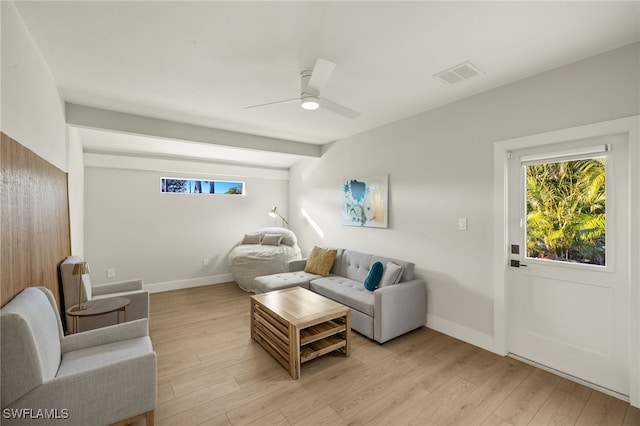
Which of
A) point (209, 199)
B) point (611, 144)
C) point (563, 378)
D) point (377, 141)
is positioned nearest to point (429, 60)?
point (611, 144)

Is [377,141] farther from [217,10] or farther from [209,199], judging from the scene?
[209,199]

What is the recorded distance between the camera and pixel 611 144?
7.08 ft

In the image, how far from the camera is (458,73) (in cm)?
243

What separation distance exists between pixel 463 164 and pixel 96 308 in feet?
12.3

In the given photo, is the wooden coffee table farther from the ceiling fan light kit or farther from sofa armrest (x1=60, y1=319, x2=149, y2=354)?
the ceiling fan light kit

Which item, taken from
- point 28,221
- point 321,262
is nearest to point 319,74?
point 28,221

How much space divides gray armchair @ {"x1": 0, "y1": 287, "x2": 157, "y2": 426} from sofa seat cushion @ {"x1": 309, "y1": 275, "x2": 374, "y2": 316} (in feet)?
6.54

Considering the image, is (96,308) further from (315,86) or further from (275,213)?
(275,213)

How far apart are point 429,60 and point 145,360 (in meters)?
2.88

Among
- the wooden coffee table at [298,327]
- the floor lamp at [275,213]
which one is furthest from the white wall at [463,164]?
the floor lamp at [275,213]

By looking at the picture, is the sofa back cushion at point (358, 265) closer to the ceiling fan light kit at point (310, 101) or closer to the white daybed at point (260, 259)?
the white daybed at point (260, 259)

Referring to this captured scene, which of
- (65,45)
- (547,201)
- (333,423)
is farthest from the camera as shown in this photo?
(547,201)

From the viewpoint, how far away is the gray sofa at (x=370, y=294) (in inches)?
115

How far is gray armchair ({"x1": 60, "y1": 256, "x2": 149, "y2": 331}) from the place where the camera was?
2521 mm
